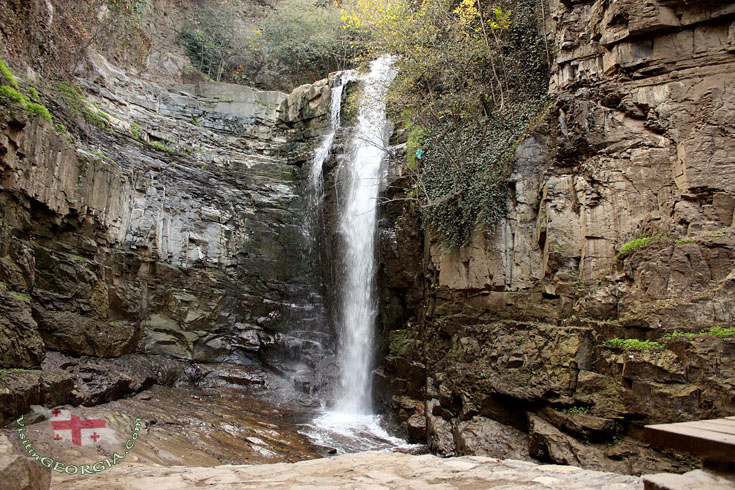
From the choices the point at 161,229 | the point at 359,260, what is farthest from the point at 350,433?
the point at 161,229

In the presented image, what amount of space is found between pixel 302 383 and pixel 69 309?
19.1 ft

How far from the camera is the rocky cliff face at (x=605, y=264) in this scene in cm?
542

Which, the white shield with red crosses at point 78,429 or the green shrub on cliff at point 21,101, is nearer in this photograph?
the white shield with red crosses at point 78,429

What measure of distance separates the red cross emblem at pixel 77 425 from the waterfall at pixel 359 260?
565cm

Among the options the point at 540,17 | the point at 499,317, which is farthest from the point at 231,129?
the point at 499,317

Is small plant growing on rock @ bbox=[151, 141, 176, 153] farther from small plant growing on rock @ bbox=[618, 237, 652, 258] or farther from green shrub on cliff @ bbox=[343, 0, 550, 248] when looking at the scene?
small plant growing on rock @ bbox=[618, 237, 652, 258]

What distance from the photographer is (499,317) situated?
8.30m

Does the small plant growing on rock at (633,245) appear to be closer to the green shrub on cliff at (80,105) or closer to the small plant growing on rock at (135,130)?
the green shrub on cliff at (80,105)

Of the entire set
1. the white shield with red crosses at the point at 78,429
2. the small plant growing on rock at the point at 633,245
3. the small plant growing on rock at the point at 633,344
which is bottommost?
the white shield with red crosses at the point at 78,429

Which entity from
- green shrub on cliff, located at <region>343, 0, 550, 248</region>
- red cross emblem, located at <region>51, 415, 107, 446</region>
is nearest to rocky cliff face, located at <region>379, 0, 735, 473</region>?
green shrub on cliff, located at <region>343, 0, 550, 248</region>

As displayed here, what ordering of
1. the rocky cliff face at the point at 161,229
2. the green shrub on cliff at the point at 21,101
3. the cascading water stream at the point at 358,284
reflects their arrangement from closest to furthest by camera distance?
the green shrub on cliff at the point at 21,101, the rocky cliff face at the point at 161,229, the cascading water stream at the point at 358,284

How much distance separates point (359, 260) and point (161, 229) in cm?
578

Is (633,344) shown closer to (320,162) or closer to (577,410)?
(577,410)

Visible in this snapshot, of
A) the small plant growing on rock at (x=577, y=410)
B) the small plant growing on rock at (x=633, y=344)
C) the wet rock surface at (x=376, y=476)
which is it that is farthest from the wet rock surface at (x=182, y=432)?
the small plant growing on rock at (x=633, y=344)
